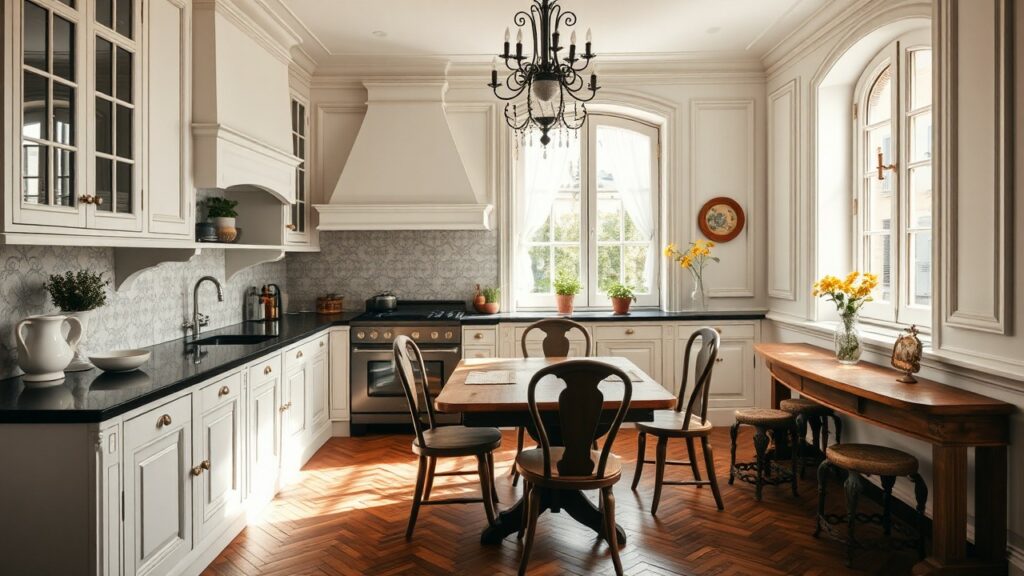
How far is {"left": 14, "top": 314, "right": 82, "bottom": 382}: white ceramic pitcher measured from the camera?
2426mm

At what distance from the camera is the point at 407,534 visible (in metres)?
3.18

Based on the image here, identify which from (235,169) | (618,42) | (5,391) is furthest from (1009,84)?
(5,391)

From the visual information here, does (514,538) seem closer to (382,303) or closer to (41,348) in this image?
(41,348)

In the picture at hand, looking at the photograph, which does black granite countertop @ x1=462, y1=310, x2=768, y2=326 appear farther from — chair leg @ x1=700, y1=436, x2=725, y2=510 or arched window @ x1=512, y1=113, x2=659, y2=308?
chair leg @ x1=700, y1=436, x2=725, y2=510

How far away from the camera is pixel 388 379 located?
5000 mm

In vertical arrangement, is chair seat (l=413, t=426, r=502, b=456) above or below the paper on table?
below

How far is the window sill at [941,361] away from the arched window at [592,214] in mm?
1693

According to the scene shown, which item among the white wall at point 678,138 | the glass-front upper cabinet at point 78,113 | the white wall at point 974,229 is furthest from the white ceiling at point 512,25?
the glass-front upper cabinet at point 78,113

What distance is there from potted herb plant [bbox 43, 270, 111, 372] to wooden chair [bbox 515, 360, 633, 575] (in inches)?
74.5

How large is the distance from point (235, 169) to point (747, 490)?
345 centimetres

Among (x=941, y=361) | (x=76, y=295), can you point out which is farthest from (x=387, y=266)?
(x=941, y=361)

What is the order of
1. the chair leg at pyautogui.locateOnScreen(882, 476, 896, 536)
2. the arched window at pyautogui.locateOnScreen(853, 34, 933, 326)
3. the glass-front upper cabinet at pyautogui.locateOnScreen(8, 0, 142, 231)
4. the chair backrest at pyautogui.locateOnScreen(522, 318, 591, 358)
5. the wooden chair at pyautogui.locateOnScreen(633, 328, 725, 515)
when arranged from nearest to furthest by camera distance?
the glass-front upper cabinet at pyautogui.locateOnScreen(8, 0, 142, 231) → the chair leg at pyautogui.locateOnScreen(882, 476, 896, 536) → the wooden chair at pyautogui.locateOnScreen(633, 328, 725, 515) → the arched window at pyautogui.locateOnScreen(853, 34, 933, 326) → the chair backrest at pyautogui.locateOnScreen(522, 318, 591, 358)

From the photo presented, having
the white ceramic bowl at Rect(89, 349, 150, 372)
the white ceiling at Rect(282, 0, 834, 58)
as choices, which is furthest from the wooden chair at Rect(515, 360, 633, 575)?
the white ceiling at Rect(282, 0, 834, 58)

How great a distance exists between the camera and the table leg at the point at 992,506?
267cm
